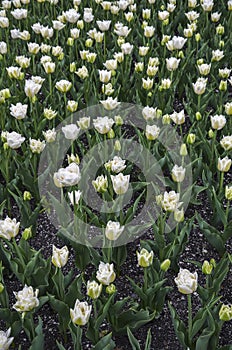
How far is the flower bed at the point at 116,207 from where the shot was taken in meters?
2.26

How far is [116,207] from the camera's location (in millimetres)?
2674

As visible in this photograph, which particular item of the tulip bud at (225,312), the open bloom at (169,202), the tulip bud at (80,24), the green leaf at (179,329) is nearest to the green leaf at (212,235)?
the open bloom at (169,202)

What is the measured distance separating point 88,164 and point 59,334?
862 millimetres

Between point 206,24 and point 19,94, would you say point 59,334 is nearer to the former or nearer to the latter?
point 19,94

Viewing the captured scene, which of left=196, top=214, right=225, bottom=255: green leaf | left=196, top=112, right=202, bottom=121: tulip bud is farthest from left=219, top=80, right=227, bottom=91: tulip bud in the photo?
left=196, top=214, right=225, bottom=255: green leaf

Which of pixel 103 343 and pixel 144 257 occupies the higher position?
pixel 144 257

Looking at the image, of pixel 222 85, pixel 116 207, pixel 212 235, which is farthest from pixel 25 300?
pixel 222 85

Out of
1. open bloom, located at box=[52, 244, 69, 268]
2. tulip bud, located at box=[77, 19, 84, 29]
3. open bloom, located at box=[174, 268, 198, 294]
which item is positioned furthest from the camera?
tulip bud, located at box=[77, 19, 84, 29]

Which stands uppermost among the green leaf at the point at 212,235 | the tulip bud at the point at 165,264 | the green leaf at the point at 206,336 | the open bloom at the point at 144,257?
the open bloom at the point at 144,257

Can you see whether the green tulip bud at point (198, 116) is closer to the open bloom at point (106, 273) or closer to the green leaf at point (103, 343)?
the open bloom at point (106, 273)

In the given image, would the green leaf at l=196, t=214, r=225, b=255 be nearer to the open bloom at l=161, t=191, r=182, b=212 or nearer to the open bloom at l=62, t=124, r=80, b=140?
the open bloom at l=161, t=191, r=182, b=212

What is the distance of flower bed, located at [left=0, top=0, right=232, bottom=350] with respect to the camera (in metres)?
2.26

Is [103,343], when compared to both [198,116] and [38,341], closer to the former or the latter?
[38,341]

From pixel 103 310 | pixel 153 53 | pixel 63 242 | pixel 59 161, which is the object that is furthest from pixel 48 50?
pixel 103 310
